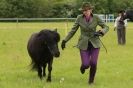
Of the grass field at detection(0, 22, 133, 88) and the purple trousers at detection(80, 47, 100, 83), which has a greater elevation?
the purple trousers at detection(80, 47, 100, 83)

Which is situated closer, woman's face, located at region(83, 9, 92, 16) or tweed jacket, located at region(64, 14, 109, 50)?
woman's face, located at region(83, 9, 92, 16)

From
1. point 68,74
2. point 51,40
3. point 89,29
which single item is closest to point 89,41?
point 89,29

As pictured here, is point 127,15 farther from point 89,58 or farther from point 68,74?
point 89,58

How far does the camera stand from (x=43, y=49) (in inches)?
468

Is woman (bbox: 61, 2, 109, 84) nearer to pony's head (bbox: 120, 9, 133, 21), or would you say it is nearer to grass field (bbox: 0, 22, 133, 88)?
grass field (bbox: 0, 22, 133, 88)

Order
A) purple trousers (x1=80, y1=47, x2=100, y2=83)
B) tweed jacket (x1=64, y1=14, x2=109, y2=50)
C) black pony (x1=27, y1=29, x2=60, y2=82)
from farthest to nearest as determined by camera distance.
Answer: black pony (x1=27, y1=29, x2=60, y2=82) → tweed jacket (x1=64, y1=14, x2=109, y2=50) → purple trousers (x1=80, y1=47, x2=100, y2=83)

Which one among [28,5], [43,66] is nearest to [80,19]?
[43,66]

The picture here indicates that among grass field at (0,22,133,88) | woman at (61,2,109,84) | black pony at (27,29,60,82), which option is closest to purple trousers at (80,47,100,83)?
woman at (61,2,109,84)

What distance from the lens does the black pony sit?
37.5 ft

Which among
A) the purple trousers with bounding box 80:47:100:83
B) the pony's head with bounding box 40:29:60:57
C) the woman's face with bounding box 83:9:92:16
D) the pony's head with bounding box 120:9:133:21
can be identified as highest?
the woman's face with bounding box 83:9:92:16

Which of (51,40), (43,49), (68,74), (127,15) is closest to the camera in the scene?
(51,40)

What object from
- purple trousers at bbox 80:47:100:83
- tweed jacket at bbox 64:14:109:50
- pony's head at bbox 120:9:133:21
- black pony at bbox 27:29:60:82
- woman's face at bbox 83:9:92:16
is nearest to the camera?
woman's face at bbox 83:9:92:16

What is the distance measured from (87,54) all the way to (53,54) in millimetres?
869

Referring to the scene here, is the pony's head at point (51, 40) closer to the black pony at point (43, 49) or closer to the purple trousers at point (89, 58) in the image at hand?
the black pony at point (43, 49)
